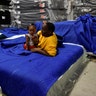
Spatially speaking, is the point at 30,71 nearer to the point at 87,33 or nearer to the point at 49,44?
the point at 49,44

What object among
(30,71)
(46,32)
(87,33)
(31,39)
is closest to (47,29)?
(46,32)

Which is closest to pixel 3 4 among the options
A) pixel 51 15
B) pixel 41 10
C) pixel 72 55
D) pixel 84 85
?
pixel 41 10

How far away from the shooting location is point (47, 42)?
222 cm

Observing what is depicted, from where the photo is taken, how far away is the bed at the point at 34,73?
1.50 metres

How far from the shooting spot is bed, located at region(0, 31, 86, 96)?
1501mm

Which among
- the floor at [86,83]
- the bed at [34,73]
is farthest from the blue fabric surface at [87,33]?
the bed at [34,73]

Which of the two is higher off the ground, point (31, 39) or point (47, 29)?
point (47, 29)

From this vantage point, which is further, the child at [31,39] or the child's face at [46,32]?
the child at [31,39]

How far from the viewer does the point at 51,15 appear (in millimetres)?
4168

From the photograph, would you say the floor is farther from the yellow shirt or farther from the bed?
the yellow shirt

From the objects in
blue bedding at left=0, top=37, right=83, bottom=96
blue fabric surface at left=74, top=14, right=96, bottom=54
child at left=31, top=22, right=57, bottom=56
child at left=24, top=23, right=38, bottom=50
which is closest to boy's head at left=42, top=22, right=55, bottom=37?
child at left=31, top=22, right=57, bottom=56

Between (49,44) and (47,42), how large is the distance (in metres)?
0.05

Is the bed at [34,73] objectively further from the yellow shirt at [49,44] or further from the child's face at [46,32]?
the child's face at [46,32]

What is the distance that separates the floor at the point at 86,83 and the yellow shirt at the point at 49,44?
0.52 m
